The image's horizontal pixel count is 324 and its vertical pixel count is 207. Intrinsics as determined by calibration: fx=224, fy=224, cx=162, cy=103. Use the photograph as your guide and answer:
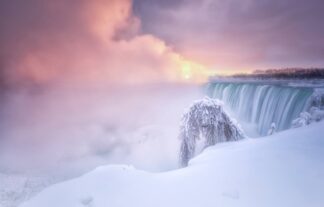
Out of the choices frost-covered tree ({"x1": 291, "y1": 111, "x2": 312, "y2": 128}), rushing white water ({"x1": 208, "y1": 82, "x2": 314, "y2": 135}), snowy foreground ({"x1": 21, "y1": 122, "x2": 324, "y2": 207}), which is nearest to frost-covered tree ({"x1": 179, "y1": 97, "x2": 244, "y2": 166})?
frost-covered tree ({"x1": 291, "y1": 111, "x2": 312, "y2": 128})

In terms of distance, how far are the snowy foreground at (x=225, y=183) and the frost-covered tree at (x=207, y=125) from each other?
1.39 meters

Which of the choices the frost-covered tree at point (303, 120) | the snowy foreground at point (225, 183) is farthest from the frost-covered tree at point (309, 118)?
the snowy foreground at point (225, 183)

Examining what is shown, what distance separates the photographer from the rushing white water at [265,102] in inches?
228

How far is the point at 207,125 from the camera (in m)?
4.14

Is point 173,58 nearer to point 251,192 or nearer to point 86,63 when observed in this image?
point 86,63

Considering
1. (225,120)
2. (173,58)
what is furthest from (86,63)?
(225,120)

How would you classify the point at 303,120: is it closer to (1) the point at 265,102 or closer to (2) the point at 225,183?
(2) the point at 225,183

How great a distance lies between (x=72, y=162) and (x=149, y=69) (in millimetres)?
5635

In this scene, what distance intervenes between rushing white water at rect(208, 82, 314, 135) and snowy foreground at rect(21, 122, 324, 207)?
11.3ft

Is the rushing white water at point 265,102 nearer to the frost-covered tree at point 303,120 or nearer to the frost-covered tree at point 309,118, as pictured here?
the frost-covered tree at point 309,118

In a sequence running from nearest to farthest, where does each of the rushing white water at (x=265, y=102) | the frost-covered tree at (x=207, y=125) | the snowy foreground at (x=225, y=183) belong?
the snowy foreground at (x=225, y=183) → the frost-covered tree at (x=207, y=125) → the rushing white water at (x=265, y=102)

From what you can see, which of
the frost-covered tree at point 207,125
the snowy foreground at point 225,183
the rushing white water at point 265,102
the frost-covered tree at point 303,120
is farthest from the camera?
the rushing white water at point 265,102

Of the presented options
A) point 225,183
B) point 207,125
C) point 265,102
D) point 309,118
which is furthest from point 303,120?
point 265,102

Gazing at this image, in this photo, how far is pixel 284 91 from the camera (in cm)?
639
